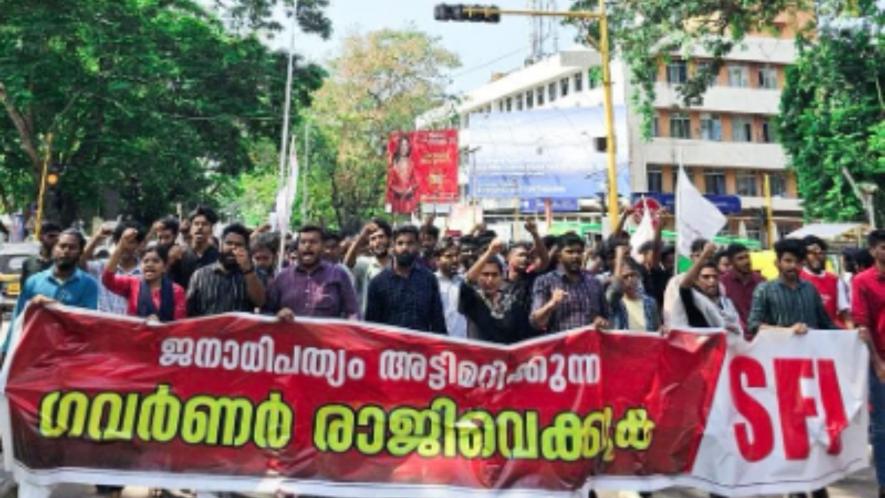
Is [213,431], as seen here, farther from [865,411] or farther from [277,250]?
[865,411]

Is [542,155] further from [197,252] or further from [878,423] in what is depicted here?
[878,423]

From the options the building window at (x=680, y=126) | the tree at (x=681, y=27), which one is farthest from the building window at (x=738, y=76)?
the tree at (x=681, y=27)

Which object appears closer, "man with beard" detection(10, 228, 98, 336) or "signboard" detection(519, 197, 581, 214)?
"man with beard" detection(10, 228, 98, 336)

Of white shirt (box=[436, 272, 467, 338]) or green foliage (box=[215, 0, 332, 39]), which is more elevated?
green foliage (box=[215, 0, 332, 39])

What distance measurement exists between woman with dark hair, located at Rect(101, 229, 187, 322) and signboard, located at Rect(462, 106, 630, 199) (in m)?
30.3

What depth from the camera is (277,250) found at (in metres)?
7.00

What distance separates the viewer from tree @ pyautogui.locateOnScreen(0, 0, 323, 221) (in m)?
19.0

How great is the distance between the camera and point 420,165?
3119 cm

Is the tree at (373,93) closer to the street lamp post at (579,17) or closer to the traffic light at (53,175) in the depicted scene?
the traffic light at (53,175)

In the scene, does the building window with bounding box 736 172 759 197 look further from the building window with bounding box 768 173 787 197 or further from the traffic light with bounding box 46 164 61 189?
the traffic light with bounding box 46 164 61 189

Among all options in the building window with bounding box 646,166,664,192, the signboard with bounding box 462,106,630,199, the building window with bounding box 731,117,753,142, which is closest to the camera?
the signboard with bounding box 462,106,630,199

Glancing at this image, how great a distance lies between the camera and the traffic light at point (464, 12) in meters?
12.4

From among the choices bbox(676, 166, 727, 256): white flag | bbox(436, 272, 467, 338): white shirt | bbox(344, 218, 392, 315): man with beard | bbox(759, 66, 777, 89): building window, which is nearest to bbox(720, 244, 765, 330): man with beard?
bbox(676, 166, 727, 256): white flag

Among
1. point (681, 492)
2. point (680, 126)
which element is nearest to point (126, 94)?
point (681, 492)
